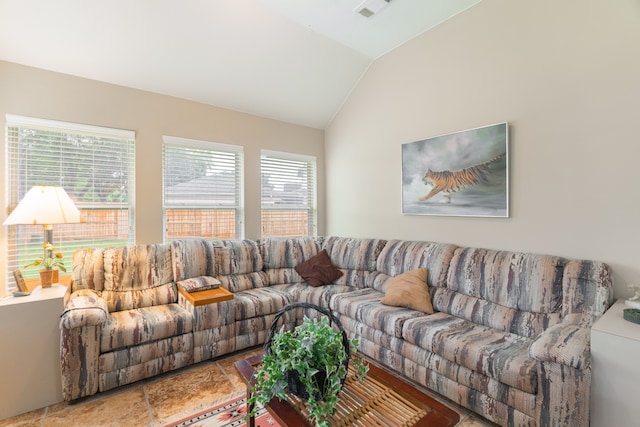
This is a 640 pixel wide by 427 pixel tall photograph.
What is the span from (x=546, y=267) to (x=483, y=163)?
3.34 feet

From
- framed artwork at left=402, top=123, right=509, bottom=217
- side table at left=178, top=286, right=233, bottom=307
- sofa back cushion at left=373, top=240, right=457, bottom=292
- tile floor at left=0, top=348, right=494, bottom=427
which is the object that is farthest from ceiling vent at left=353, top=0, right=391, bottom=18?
tile floor at left=0, top=348, right=494, bottom=427

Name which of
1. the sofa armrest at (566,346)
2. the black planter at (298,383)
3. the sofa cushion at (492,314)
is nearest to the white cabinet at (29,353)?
the black planter at (298,383)

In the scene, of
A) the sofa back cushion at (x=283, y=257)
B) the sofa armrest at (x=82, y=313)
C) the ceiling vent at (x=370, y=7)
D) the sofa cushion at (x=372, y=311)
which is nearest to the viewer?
the sofa armrest at (x=82, y=313)

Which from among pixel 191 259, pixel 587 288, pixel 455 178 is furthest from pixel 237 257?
pixel 587 288

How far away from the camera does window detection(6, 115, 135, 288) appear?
8.48 ft

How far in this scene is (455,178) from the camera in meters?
2.95

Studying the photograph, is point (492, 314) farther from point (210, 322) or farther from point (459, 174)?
point (210, 322)

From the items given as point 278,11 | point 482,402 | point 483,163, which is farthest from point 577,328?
point 278,11

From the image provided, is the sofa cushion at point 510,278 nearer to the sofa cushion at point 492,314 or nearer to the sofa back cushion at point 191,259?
the sofa cushion at point 492,314

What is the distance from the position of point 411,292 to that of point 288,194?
7.63 ft

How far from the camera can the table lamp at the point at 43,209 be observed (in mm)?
2146

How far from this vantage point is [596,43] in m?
2.13

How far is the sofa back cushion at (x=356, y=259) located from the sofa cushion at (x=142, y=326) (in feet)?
5.63

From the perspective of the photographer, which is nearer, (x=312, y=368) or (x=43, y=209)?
(x=312, y=368)
